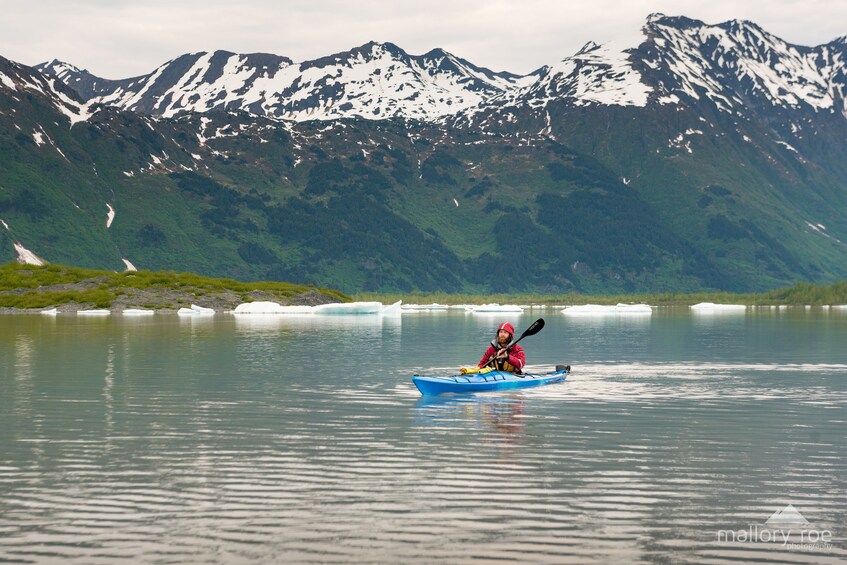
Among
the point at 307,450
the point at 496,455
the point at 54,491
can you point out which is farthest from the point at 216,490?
the point at 496,455

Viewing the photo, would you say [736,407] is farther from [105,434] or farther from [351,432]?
[105,434]

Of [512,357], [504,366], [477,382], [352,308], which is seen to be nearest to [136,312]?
[352,308]

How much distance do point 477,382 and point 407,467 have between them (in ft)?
65.1

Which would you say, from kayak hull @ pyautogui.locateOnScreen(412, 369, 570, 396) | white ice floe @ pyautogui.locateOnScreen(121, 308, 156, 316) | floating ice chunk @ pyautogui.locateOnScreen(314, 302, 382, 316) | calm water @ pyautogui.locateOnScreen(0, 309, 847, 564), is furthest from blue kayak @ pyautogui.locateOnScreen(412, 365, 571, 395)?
floating ice chunk @ pyautogui.locateOnScreen(314, 302, 382, 316)

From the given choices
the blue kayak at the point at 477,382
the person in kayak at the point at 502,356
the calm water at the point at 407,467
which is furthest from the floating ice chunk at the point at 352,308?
the person in kayak at the point at 502,356

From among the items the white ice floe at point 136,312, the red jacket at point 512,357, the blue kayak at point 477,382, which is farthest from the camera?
the white ice floe at point 136,312

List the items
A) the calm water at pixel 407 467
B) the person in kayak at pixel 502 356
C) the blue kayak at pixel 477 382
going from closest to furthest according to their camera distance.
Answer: the calm water at pixel 407 467 < the blue kayak at pixel 477 382 < the person in kayak at pixel 502 356

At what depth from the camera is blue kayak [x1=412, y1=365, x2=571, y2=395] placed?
48.3 m

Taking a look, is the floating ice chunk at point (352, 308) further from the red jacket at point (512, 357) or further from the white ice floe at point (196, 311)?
the red jacket at point (512, 357)

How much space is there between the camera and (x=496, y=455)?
32.4 m

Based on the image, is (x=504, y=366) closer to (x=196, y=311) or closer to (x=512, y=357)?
(x=512, y=357)

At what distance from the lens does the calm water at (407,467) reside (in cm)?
2197

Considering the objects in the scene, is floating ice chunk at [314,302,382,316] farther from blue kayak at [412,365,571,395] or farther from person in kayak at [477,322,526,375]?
person in kayak at [477,322,526,375]

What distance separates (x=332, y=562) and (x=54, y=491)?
9.64 meters
